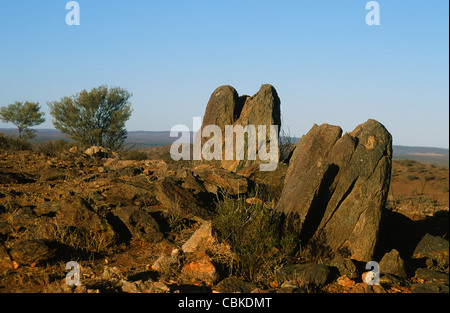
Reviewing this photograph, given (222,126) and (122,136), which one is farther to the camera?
(122,136)

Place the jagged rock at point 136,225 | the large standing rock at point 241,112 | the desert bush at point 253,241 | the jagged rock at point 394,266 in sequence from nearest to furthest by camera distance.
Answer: the desert bush at point 253,241 < the jagged rock at point 394,266 < the jagged rock at point 136,225 < the large standing rock at point 241,112

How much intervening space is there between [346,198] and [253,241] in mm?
2103

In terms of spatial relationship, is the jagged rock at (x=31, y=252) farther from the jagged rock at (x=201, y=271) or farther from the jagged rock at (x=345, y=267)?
the jagged rock at (x=345, y=267)

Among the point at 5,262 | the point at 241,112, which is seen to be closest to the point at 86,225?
the point at 5,262

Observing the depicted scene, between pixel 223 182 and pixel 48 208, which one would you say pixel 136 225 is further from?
pixel 223 182

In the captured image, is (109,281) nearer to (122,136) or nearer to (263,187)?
(263,187)

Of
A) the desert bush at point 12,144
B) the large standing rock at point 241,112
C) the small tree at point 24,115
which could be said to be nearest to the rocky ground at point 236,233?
the large standing rock at point 241,112

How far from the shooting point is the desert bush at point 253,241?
6586 mm

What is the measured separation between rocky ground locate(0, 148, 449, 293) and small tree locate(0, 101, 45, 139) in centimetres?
2811

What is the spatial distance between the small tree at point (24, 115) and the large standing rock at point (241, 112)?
27778 millimetres

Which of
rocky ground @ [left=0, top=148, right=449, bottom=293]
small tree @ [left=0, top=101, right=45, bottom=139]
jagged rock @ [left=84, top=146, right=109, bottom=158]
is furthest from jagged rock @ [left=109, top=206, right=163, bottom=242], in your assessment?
small tree @ [left=0, top=101, right=45, bottom=139]
